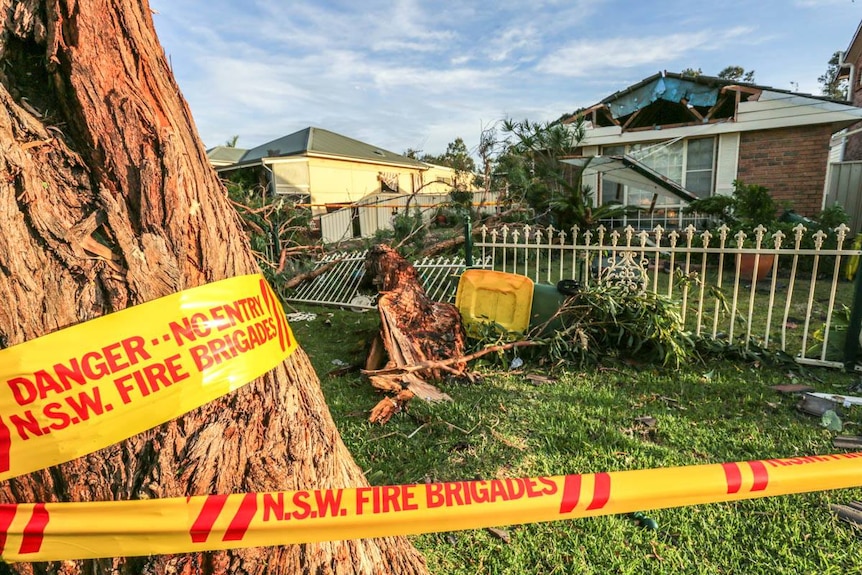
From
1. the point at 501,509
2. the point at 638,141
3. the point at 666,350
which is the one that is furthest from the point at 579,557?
the point at 638,141

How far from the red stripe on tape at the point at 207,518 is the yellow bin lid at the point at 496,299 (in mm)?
3868

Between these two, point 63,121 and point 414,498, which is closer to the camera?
point 63,121

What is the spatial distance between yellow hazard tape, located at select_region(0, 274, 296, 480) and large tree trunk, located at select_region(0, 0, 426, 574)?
2.1 inches

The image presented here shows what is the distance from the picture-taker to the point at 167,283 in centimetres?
113

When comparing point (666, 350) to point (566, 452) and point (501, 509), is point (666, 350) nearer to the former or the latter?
point (566, 452)

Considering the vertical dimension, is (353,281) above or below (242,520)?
below

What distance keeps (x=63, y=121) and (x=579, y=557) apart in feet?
8.37

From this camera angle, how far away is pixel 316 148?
21672mm

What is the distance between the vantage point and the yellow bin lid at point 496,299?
477cm

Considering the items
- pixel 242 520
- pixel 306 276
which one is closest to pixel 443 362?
pixel 242 520

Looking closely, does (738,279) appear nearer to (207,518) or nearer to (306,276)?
(207,518)

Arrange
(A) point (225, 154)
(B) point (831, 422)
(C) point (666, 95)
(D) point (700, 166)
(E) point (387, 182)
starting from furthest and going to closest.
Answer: (E) point (387, 182) < (A) point (225, 154) < (D) point (700, 166) < (C) point (666, 95) < (B) point (831, 422)

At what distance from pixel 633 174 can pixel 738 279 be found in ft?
17.0

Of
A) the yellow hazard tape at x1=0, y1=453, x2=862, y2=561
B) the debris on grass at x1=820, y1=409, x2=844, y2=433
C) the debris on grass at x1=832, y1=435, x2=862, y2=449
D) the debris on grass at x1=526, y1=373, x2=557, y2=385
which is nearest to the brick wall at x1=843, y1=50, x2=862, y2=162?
the debris on grass at x1=820, y1=409, x2=844, y2=433
